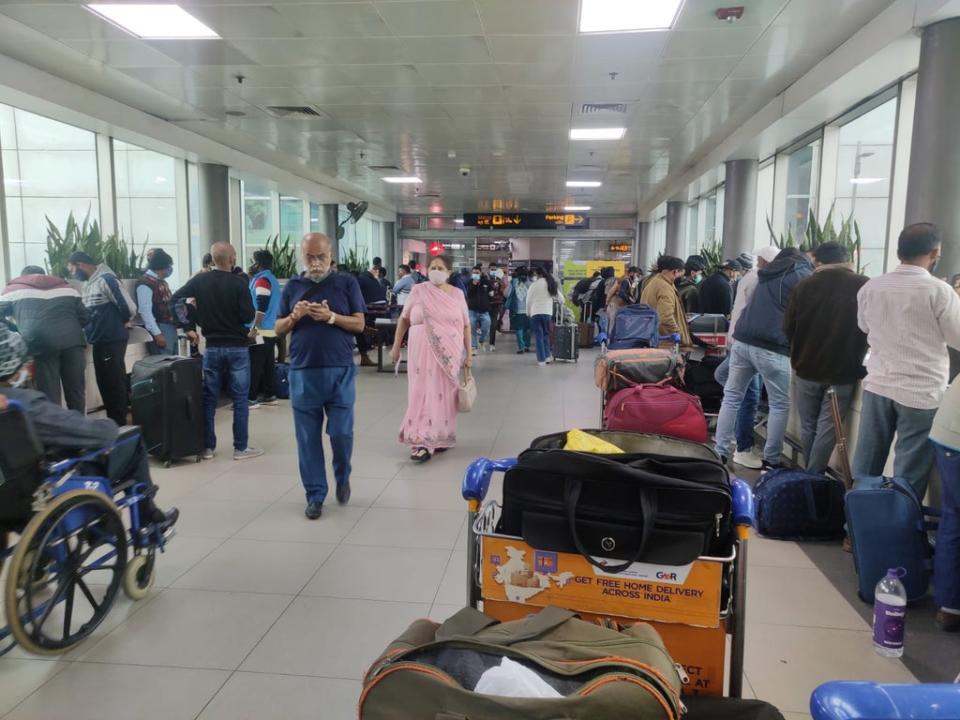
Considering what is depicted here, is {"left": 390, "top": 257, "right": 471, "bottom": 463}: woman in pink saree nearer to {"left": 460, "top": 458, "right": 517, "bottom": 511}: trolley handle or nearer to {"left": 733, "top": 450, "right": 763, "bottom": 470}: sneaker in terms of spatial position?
{"left": 733, "top": 450, "right": 763, "bottom": 470}: sneaker

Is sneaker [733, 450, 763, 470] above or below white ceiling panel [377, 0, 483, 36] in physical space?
below

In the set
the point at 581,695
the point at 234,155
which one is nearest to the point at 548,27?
the point at 581,695

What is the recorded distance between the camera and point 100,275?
18.5ft

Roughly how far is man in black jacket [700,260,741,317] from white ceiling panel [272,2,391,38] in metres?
4.04

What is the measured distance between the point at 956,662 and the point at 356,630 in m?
2.21

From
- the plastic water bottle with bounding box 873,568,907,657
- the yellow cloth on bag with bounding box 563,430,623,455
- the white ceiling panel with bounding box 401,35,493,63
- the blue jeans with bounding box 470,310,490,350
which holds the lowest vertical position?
the plastic water bottle with bounding box 873,568,907,657

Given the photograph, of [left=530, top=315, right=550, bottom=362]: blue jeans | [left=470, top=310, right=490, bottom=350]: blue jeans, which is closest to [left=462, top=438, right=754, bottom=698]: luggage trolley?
[left=530, top=315, right=550, bottom=362]: blue jeans

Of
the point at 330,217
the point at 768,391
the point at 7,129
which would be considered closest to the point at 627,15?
the point at 768,391

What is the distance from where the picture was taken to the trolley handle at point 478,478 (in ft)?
6.19

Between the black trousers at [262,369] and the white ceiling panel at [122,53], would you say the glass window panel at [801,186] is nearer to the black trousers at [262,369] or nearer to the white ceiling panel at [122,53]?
the black trousers at [262,369]

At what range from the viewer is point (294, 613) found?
280cm

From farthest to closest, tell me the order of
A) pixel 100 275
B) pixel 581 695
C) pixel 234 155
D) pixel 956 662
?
pixel 234 155
pixel 100 275
pixel 956 662
pixel 581 695

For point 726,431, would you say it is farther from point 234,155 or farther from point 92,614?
point 234,155

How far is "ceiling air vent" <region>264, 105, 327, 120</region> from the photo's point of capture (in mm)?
8008
